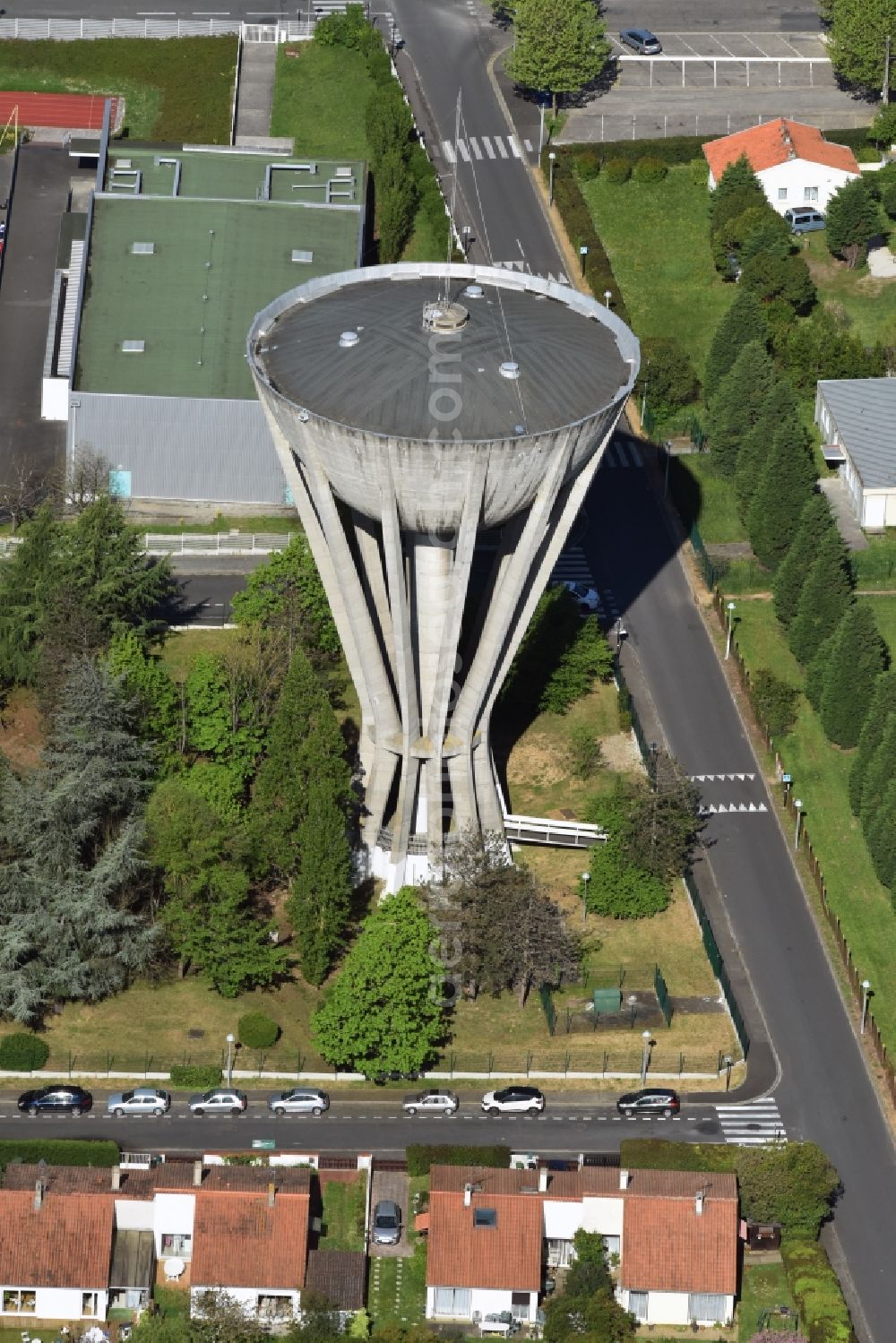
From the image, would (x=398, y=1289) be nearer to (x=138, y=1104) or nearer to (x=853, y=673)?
(x=138, y=1104)

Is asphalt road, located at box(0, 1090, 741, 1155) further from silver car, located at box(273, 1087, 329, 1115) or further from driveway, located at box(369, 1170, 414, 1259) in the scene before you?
driveway, located at box(369, 1170, 414, 1259)

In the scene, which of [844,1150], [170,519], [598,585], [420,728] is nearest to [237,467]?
[170,519]

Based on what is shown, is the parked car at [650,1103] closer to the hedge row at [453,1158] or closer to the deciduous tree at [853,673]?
the hedge row at [453,1158]

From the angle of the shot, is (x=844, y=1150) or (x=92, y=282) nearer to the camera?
(x=844, y=1150)

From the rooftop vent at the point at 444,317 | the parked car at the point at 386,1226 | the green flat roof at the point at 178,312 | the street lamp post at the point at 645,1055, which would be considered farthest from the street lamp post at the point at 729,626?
the parked car at the point at 386,1226

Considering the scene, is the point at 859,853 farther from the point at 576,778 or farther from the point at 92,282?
the point at 92,282
